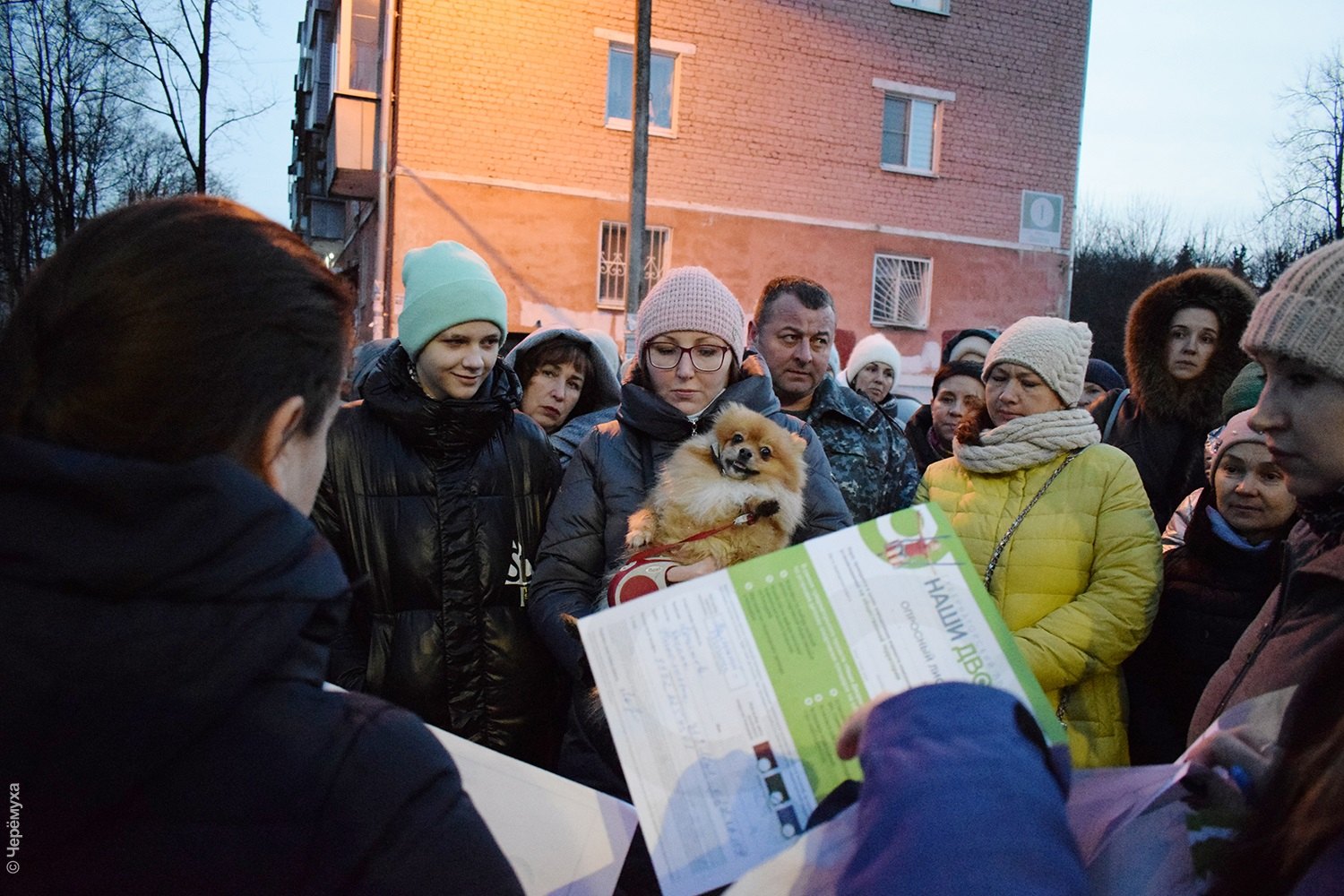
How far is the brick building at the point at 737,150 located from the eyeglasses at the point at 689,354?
39.4ft

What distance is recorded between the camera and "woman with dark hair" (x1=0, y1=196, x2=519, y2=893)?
83 cm

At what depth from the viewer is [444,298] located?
2.86 meters

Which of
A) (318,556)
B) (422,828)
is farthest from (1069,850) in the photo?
(318,556)

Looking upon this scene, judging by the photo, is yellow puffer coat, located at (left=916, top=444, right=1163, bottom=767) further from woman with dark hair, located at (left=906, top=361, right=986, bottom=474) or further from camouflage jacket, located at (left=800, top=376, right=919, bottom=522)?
woman with dark hair, located at (left=906, top=361, right=986, bottom=474)

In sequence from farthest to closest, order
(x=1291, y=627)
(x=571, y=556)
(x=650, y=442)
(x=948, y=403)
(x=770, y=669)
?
(x=948, y=403) → (x=650, y=442) → (x=571, y=556) → (x=1291, y=627) → (x=770, y=669)

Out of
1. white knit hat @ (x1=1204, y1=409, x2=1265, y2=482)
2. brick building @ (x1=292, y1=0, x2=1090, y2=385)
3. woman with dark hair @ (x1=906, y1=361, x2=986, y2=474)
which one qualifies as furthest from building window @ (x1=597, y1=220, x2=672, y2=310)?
white knit hat @ (x1=1204, y1=409, x2=1265, y2=482)

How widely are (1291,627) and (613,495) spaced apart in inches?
65.7

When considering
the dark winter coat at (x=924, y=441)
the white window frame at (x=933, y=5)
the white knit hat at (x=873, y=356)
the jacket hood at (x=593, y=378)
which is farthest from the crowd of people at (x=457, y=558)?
the white window frame at (x=933, y=5)

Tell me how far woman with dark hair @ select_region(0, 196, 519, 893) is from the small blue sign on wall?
18.4 m

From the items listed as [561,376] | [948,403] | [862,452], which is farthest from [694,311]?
[948,403]

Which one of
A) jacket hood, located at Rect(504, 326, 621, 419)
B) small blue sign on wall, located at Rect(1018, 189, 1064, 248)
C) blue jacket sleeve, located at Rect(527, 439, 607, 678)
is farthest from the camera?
small blue sign on wall, located at Rect(1018, 189, 1064, 248)

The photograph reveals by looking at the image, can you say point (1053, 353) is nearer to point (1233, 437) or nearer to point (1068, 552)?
point (1233, 437)

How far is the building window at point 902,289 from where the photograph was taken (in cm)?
1653

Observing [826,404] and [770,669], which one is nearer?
[770,669]
